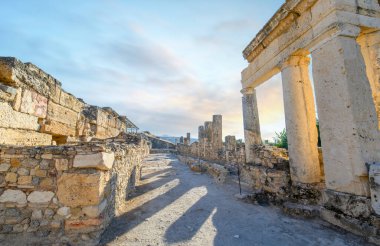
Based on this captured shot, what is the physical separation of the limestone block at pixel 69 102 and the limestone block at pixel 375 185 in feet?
25.1

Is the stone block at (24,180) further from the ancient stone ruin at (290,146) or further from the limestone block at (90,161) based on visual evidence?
the limestone block at (90,161)

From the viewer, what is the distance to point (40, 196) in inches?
119

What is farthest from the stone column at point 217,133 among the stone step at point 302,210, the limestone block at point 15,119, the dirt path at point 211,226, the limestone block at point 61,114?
the limestone block at point 15,119

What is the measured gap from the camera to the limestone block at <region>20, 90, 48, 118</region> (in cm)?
421

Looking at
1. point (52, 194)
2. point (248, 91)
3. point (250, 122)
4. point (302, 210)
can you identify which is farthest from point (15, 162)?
point (248, 91)

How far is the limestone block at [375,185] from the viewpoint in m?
3.05

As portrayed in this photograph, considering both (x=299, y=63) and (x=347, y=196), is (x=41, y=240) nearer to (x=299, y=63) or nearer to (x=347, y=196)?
(x=347, y=196)

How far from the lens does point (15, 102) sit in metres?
3.93

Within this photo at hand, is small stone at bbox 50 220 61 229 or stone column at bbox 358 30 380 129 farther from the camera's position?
stone column at bbox 358 30 380 129

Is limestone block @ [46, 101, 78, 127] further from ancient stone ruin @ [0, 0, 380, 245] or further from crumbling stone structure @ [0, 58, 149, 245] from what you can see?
crumbling stone structure @ [0, 58, 149, 245]

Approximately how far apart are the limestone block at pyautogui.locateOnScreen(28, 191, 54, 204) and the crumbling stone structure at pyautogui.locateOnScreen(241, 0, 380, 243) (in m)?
5.05

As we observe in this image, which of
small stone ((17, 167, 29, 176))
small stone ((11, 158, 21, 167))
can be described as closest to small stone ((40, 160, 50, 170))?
small stone ((17, 167, 29, 176))

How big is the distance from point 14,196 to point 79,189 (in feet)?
3.30

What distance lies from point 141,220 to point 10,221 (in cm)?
213
